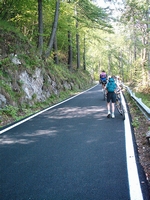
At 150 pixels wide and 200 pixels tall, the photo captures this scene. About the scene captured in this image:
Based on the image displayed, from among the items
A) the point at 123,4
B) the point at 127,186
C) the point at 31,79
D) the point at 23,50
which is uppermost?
the point at 123,4

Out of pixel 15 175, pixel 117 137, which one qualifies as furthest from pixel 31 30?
pixel 15 175

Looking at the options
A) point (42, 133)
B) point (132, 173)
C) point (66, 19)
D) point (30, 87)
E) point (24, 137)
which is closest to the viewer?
point (132, 173)

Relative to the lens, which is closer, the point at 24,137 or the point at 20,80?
the point at 24,137

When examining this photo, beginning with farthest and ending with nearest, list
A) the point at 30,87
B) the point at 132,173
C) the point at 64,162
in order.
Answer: the point at 30,87 < the point at 64,162 < the point at 132,173

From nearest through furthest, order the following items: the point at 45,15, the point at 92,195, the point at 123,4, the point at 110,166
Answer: the point at 92,195, the point at 110,166, the point at 123,4, the point at 45,15

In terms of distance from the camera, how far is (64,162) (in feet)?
15.5

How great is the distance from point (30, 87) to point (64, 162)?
892 centimetres

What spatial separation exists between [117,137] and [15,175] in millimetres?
3385

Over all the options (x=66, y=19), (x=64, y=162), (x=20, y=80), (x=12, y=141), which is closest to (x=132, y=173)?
(x=64, y=162)

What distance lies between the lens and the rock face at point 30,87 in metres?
10.3

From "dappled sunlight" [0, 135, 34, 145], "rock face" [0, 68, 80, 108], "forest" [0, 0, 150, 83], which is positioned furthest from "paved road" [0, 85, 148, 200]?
"forest" [0, 0, 150, 83]

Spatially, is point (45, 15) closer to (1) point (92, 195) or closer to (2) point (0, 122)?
(2) point (0, 122)

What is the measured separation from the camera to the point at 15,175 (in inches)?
162

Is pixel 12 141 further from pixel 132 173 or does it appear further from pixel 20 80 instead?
pixel 20 80
